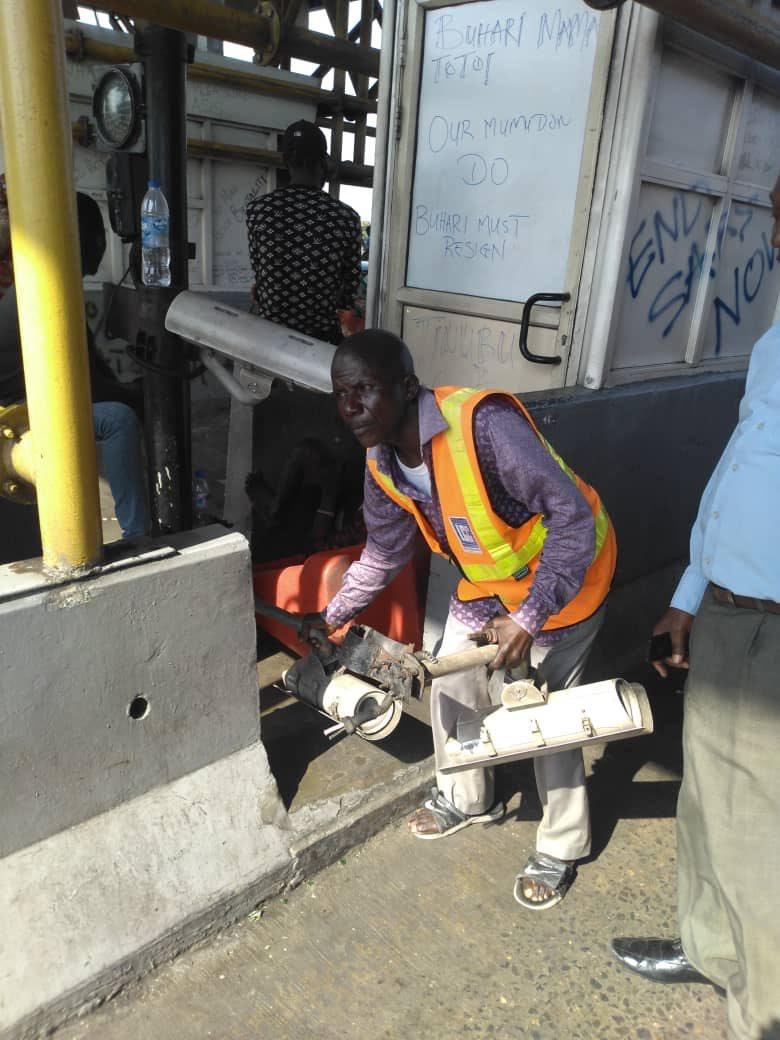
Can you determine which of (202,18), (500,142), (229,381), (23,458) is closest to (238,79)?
(500,142)

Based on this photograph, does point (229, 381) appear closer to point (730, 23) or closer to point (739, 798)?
point (739, 798)

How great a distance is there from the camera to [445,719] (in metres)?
2.55

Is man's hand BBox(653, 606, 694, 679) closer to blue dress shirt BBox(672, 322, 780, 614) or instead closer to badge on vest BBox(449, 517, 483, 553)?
blue dress shirt BBox(672, 322, 780, 614)

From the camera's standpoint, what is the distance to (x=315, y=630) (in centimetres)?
264

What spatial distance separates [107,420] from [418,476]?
1.73m

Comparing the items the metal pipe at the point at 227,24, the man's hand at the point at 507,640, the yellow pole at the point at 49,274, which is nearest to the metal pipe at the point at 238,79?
the metal pipe at the point at 227,24

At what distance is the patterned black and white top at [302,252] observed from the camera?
379 centimetres

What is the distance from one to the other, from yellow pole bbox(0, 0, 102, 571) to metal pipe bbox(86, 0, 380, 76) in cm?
84

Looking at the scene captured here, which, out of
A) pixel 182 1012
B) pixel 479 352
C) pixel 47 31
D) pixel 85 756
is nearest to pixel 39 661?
pixel 85 756

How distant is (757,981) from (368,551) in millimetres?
1547

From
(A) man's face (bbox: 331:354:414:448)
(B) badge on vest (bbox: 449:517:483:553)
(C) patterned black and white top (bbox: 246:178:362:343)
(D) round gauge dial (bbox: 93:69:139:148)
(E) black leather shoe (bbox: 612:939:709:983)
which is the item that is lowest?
(E) black leather shoe (bbox: 612:939:709:983)

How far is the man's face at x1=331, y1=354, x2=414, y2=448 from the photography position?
2.13 metres

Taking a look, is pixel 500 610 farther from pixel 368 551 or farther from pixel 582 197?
pixel 582 197

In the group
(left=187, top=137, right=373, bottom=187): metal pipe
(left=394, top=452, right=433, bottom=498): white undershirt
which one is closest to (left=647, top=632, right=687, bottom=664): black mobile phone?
(left=394, top=452, right=433, bottom=498): white undershirt
